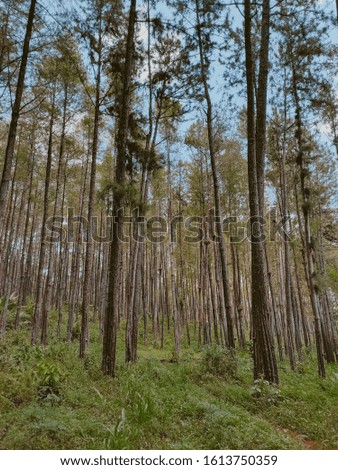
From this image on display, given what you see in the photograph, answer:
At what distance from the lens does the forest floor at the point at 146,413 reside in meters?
3.64

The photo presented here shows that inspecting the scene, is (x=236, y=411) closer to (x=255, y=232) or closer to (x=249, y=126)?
(x=255, y=232)

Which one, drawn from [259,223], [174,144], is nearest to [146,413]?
[259,223]

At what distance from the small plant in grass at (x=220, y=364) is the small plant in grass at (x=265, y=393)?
2.29 meters

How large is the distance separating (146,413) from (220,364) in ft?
14.8

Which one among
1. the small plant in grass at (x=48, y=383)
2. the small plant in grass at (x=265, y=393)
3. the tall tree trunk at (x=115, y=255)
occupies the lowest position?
the small plant in grass at (x=265, y=393)

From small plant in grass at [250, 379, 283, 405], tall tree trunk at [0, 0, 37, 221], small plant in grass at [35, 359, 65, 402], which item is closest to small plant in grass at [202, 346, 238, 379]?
small plant in grass at [250, 379, 283, 405]

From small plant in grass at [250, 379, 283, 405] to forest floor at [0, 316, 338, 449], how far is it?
16mm

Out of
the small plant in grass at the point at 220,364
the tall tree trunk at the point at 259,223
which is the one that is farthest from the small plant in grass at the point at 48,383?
the small plant in grass at the point at 220,364

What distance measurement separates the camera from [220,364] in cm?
828

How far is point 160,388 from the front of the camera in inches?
254

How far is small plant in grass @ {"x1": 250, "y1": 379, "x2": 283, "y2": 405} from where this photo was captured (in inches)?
215

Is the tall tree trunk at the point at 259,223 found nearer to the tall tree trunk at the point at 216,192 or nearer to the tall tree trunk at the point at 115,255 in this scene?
the tall tree trunk at the point at 216,192

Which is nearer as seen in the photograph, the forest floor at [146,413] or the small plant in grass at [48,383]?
the forest floor at [146,413]
